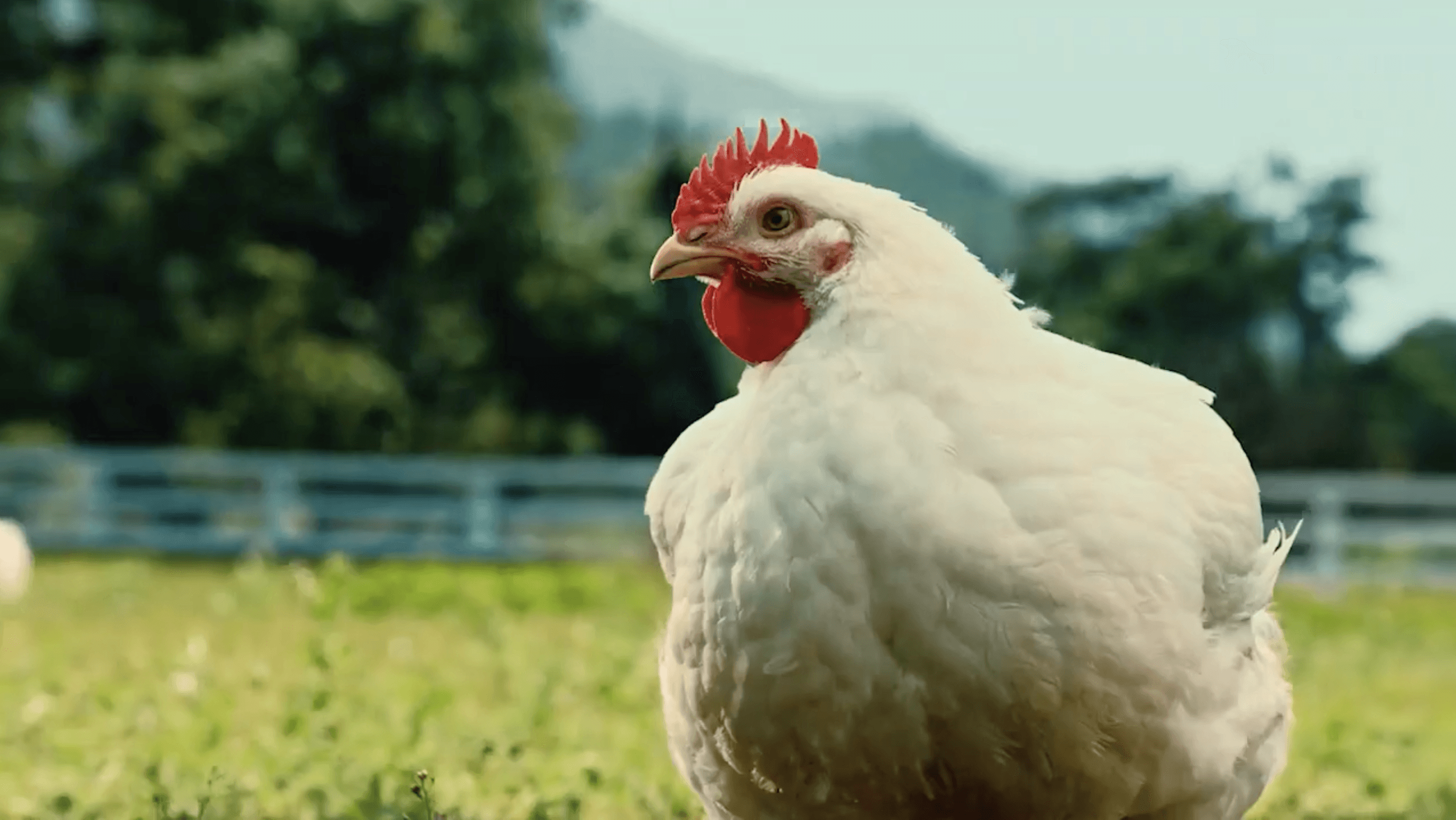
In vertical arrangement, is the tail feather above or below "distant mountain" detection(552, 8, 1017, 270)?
below

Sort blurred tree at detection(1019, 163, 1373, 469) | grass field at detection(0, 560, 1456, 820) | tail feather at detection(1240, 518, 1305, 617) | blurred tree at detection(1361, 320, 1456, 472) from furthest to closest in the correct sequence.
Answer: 1. blurred tree at detection(1361, 320, 1456, 472)
2. blurred tree at detection(1019, 163, 1373, 469)
3. grass field at detection(0, 560, 1456, 820)
4. tail feather at detection(1240, 518, 1305, 617)

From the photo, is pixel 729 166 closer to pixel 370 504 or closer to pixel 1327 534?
pixel 1327 534

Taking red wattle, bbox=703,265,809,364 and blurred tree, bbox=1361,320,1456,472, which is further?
blurred tree, bbox=1361,320,1456,472

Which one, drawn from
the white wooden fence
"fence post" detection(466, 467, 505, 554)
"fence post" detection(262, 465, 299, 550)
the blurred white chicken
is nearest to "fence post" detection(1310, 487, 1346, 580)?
the white wooden fence

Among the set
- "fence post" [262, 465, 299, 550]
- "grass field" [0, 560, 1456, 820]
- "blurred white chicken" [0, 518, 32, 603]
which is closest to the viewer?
"grass field" [0, 560, 1456, 820]

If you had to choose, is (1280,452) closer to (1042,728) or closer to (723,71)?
(1042,728)

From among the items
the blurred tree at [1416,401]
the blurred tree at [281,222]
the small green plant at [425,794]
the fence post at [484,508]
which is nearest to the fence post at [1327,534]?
the blurred tree at [1416,401]

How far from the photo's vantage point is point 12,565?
11.0 meters

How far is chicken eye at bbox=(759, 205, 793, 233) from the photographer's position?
271 cm

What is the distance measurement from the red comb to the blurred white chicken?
30.5ft

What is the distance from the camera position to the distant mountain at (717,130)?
42.0 feet

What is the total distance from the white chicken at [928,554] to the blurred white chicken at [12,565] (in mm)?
9380

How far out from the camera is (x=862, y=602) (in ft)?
7.88

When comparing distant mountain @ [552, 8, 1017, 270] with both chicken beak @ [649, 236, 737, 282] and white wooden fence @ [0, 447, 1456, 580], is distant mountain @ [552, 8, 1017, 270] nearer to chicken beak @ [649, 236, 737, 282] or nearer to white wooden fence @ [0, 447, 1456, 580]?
chicken beak @ [649, 236, 737, 282]
